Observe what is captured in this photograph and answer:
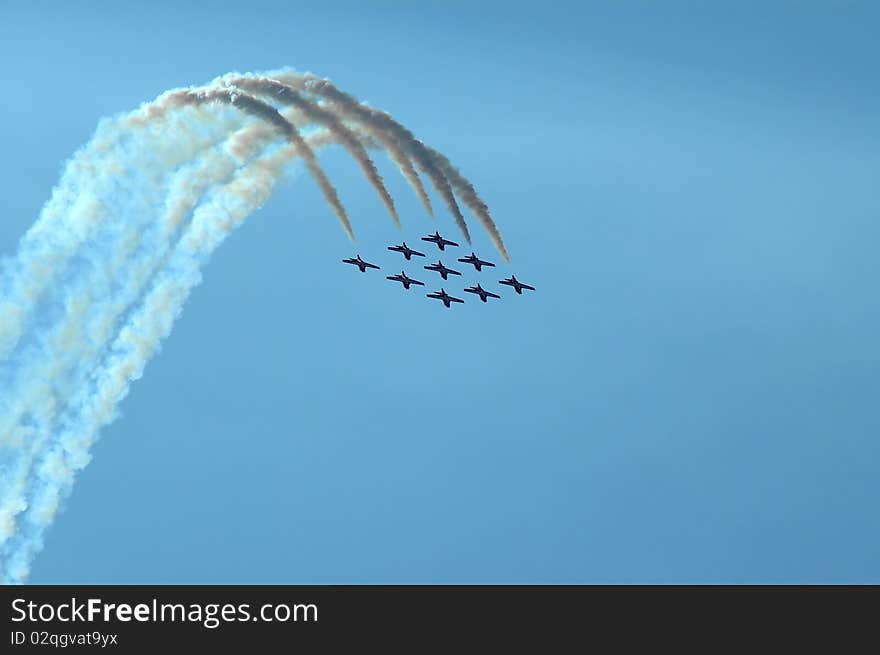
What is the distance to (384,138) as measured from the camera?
619 ft

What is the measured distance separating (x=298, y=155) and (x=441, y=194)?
907 cm
